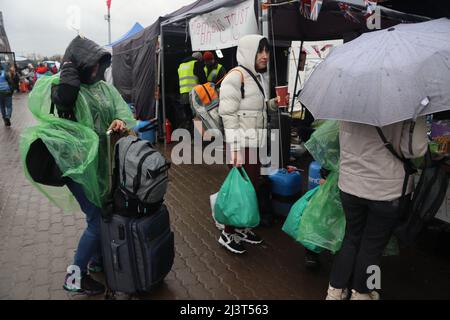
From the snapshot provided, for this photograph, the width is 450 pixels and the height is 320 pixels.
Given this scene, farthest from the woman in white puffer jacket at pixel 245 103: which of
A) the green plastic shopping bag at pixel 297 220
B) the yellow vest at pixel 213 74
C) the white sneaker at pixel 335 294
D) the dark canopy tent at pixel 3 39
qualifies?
the dark canopy tent at pixel 3 39

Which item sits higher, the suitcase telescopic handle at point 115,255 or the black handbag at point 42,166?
the black handbag at point 42,166

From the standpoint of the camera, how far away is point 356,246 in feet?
7.55

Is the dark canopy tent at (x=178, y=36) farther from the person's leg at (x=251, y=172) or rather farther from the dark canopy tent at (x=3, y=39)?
the dark canopy tent at (x=3, y=39)

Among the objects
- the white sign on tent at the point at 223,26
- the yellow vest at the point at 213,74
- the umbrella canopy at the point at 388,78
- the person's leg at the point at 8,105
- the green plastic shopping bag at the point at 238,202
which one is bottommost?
the green plastic shopping bag at the point at 238,202

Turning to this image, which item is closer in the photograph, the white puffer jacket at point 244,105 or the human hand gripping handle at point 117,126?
the human hand gripping handle at point 117,126

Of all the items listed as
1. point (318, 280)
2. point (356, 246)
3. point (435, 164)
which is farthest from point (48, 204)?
point (435, 164)

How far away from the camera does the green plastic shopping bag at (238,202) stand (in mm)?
2977

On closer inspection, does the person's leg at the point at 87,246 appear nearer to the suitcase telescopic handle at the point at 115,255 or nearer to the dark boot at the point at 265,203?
the suitcase telescopic handle at the point at 115,255

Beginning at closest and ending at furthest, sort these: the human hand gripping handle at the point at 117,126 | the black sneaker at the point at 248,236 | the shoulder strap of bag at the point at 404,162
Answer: the shoulder strap of bag at the point at 404,162 < the human hand gripping handle at the point at 117,126 < the black sneaker at the point at 248,236

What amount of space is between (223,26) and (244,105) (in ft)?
6.76

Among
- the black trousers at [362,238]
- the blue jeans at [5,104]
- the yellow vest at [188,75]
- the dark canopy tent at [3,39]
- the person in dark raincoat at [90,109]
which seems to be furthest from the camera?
the dark canopy tent at [3,39]

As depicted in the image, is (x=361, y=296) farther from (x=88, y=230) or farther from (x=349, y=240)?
(x=88, y=230)

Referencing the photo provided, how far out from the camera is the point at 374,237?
217 cm

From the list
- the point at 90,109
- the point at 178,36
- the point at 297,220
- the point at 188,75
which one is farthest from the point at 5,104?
the point at 297,220
